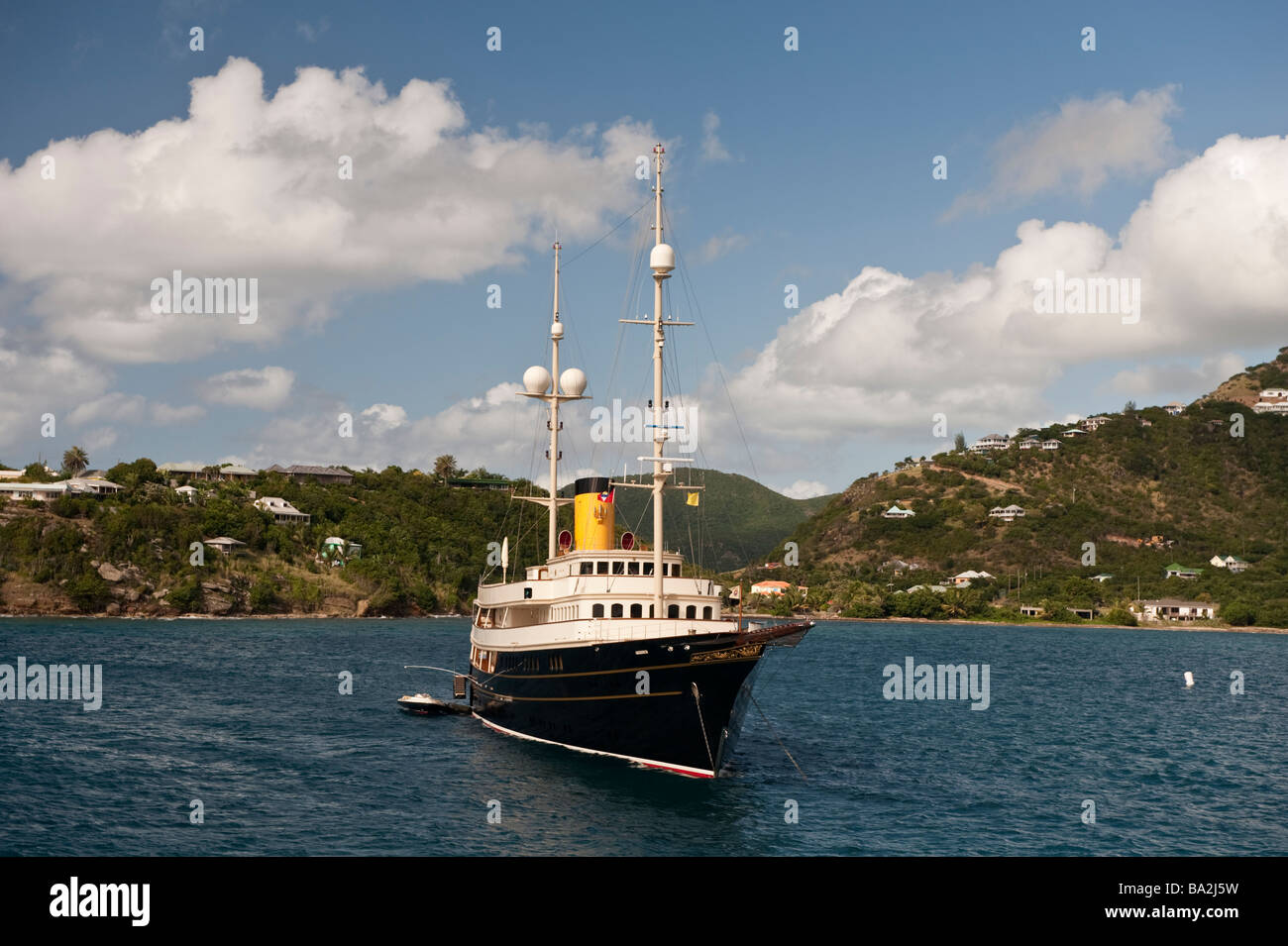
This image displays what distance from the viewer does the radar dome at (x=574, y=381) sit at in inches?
2041

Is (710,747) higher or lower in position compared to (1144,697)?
higher

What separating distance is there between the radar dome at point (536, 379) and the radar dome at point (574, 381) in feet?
3.11

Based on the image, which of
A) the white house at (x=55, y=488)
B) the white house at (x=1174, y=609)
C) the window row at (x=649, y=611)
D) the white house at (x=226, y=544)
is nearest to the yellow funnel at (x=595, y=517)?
the window row at (x=649, y=611)

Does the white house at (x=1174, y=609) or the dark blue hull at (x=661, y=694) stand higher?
the dark blue hull at (x=661, y=694)

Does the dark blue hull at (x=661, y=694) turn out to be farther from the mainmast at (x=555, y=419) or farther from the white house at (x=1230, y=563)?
the white house at (x=1230, y=563)

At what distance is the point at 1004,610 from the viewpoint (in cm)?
18588

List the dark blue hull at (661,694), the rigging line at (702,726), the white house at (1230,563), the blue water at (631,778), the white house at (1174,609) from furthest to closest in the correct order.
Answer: the white house at (1230,563)
the white house at (1174,609)
the rigging line at (702,726)
the dark blue hull at (661,694)
the blue water at (631,778)

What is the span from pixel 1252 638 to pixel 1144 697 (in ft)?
301

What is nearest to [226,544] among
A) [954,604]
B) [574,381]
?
[954,604]

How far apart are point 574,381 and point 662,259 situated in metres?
16.2

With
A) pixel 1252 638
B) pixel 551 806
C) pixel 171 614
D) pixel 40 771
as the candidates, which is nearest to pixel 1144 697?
pixel 551 806

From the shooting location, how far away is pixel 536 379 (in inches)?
2031

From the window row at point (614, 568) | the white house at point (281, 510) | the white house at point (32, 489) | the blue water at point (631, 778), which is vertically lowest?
the blue water at point (631, 778)
